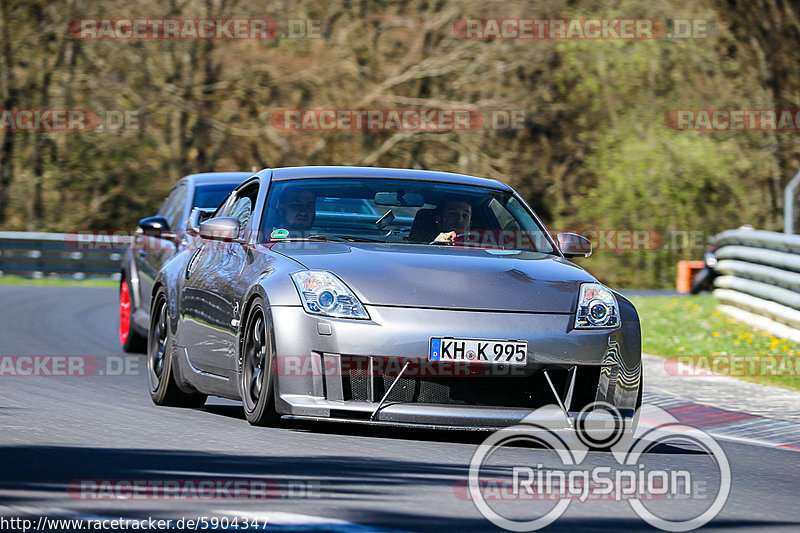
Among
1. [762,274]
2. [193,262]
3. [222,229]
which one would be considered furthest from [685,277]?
[222,229]

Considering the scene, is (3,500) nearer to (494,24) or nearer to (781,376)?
(781,376)

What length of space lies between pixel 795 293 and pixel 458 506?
10488mm

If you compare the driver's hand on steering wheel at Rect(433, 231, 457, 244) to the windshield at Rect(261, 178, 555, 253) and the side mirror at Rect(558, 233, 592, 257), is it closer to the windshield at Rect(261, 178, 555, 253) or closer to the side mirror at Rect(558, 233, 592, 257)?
the windshield at Rect(261, 178, 555, 253)

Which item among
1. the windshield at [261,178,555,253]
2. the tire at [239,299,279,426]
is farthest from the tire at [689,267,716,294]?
the tire at [239,299,279,426]

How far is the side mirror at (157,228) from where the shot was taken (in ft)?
42.7

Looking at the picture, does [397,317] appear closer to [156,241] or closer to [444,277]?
[444,277]

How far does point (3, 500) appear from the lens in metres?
5.62

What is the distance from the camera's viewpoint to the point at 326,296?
7.63 m

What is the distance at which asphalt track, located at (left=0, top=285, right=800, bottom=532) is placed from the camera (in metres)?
5.52

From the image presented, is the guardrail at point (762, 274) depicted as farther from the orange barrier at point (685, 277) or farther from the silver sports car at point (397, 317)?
the orange barrier at point (685, 277)

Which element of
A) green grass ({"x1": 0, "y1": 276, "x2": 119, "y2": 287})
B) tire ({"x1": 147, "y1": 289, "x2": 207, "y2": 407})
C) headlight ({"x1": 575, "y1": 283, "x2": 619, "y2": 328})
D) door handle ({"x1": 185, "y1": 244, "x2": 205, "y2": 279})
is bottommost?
green grass ({"x1": 0, "y1": 276, "x2": 119, "y2": 287})

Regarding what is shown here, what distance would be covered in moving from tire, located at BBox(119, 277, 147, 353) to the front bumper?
630cm

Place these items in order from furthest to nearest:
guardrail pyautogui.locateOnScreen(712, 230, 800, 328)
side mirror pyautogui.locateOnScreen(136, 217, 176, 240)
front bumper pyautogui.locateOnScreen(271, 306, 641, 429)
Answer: guardrail pyautogui.locateOnScreen(712, 230, 800, 328), side mirror pyautogui.locateOnScreen(136, 217, 176, 240), front bumper pyautogui.locateOnScreen(271, 306, 641, 429)

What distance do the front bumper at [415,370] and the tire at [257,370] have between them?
11 centimetres
